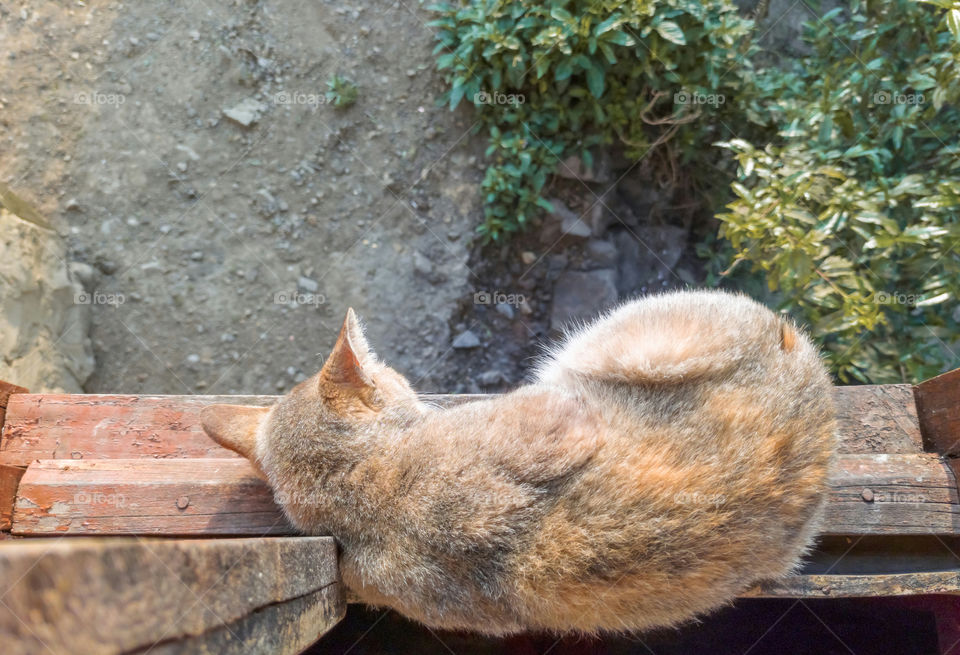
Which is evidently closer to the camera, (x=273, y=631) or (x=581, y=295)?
(x=273, y=631)

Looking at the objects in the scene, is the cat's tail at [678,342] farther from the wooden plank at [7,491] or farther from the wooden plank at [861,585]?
the wooden plank at [7,491]

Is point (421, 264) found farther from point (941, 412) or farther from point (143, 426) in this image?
point (941, 412)

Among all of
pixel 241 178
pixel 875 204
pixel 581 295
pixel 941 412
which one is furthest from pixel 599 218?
pixel 941 412

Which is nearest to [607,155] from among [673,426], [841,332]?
[841,332]

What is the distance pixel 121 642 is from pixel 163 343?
4.97 m

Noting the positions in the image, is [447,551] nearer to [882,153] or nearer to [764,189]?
[764,189]

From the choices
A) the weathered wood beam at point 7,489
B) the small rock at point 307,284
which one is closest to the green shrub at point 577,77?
the small rock at point 307,284

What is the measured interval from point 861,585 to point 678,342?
1091 mm

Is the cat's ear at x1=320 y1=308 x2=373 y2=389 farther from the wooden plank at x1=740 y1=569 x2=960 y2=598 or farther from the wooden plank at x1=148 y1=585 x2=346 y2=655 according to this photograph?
the wooden plank at x1=740 y1=569 x2=960 y2=598

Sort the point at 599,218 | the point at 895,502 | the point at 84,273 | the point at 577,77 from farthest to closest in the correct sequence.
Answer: the point at 599,218, the point at 577,77, the point at 84,273, the point at 895,502

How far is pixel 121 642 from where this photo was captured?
34.8 inches

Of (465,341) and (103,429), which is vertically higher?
(103,429)

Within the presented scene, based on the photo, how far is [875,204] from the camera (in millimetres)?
3650

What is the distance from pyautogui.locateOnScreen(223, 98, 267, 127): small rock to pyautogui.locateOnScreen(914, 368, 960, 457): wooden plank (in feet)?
17.5
